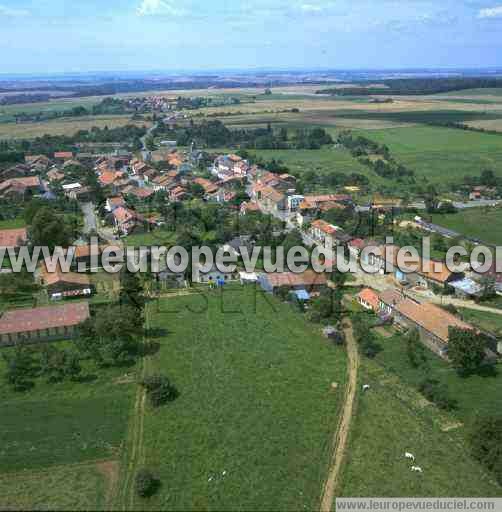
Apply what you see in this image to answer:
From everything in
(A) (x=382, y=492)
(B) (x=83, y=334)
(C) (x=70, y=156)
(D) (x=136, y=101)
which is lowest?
(A) (x=382, y=492)

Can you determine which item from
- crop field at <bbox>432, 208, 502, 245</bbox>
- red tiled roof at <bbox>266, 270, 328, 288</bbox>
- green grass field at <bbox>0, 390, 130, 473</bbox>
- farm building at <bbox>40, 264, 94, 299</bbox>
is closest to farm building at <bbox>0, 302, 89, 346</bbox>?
farm building at <bbox>40, 264, 94, 299</bbox>

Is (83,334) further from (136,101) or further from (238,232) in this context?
(136,101)

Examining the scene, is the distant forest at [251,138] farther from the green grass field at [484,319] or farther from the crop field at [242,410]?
the crop field at [242,410]

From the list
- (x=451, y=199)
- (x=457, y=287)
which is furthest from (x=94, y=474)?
(x=451, y=199)

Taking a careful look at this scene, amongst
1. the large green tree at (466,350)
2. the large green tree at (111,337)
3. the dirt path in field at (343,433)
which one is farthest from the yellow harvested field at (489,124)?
the large green tree at (111,337)

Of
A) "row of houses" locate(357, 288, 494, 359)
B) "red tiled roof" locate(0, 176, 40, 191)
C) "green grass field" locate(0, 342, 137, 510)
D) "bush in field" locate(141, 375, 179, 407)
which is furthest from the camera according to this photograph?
"red tiled roof" locate(0, 176, 40, 191)

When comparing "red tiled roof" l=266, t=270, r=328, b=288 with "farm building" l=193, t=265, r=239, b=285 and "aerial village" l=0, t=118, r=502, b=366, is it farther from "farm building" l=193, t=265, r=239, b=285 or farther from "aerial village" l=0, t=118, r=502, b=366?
"farm building" l=193, t=265, r=239, b=285
